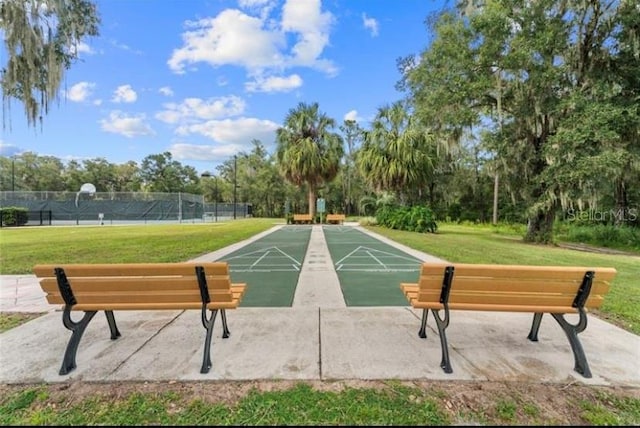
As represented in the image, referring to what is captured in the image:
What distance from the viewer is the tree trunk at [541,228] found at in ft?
41.3

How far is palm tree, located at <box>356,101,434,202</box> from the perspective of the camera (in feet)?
56.3

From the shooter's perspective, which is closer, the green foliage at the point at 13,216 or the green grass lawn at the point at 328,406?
the green grass lawn at the point at 328,406

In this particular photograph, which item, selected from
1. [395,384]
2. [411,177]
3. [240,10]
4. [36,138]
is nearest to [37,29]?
[36,138]

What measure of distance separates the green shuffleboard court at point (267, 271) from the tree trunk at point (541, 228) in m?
9.47

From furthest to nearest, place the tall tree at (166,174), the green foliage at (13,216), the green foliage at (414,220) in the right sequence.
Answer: the tall tree at (166,174)
the green foliage at (13,216)
the green foliage at (414,220)

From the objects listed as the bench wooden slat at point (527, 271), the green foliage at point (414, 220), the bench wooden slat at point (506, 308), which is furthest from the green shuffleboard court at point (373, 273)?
the green foliage at point (414, 220)

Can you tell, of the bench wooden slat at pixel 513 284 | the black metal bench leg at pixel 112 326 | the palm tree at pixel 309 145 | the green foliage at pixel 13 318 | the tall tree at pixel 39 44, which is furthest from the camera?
the palm tree at pixel 309 145

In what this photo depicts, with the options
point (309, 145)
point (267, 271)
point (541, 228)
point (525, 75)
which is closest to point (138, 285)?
point (267, 271)

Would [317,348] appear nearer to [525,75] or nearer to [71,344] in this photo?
[71,344]

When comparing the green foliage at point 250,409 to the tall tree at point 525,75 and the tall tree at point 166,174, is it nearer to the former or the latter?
the tall tree at point 525,75

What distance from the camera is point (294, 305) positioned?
3.93 meters

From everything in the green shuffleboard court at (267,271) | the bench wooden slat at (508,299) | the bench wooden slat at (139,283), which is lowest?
the green shuffleboard court at (267,271)

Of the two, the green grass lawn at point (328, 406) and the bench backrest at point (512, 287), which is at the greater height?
the bench backrest at point (512, 287)

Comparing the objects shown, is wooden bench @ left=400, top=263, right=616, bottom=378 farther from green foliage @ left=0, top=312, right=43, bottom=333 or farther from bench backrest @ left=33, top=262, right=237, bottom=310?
green foliage @ left=0, top=312, right=43, bottom=333
